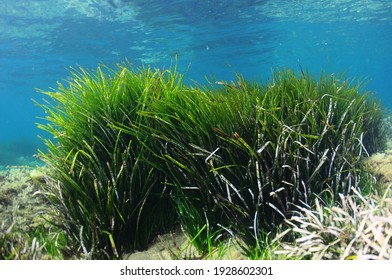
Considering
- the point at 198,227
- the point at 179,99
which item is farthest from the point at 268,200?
the point at 179,99

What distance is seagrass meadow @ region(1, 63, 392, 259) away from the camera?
287 cm

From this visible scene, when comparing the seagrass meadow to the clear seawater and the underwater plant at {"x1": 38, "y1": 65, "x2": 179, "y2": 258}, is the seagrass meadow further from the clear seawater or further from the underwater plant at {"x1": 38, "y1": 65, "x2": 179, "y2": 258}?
the clear seawater

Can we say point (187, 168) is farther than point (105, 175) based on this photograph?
No

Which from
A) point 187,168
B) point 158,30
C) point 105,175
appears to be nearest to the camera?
point 187,168

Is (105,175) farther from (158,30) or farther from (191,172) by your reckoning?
(158,30)

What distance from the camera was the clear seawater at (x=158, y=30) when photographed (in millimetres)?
19828

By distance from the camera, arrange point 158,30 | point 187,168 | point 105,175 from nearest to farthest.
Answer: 1. point 187,168
2. point 105,175
3. point 158,30

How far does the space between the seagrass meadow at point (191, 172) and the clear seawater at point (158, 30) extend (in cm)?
1100

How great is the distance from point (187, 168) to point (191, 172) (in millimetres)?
57

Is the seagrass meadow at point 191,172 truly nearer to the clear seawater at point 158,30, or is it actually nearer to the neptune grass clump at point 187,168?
the neptune grass clump at point 187,168

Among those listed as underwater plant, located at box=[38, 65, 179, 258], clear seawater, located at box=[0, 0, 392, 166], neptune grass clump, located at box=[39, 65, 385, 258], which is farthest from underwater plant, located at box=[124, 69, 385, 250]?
clear seawater, located at box=[0, 0, 392, 166]

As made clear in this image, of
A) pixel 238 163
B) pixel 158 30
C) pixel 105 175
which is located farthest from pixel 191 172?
pixel 158 30

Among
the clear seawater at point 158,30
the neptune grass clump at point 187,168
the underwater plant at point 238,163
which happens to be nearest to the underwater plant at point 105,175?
the neptune grass clump at point 187,168

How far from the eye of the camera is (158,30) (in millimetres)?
24672
